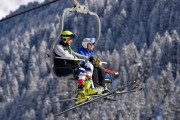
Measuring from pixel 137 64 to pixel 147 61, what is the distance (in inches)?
178

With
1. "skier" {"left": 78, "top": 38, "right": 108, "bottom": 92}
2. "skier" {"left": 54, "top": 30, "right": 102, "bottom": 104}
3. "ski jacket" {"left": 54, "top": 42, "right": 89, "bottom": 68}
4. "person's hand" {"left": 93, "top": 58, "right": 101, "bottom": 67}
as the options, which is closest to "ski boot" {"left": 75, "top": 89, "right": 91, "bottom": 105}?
"skier" {"left": 54, "top": 30, "right": 102, "bottom": 104}

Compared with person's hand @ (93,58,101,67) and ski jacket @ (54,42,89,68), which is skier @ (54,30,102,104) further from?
person's hand @ (93,58,101,67)

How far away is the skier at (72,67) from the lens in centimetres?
1602

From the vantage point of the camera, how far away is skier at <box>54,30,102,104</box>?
16.0 meters

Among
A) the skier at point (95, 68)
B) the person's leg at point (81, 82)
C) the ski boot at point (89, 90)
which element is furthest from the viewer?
the skier at point (95, 68)

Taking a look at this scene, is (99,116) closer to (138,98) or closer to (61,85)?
(138,98)

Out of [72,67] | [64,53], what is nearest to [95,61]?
[72,67]

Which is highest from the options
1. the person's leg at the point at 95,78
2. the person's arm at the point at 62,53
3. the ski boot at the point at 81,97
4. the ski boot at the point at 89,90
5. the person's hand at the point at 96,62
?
the person's arm at the point at 62,53

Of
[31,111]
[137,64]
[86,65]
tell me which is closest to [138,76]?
[137,64]

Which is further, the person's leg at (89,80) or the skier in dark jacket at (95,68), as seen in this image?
the skier in dark jacket at (95,68)

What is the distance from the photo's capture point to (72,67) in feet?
53.6

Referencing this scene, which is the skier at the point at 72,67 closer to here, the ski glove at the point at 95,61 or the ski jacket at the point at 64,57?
the ski jacket at the point at 64,57

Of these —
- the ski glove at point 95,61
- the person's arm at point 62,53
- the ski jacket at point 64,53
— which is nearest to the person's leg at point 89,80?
the ski glove at point 95,61

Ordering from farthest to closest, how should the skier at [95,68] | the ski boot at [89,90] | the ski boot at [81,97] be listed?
the skier at [95,68], the ski boot at [89,90], the ski boot at [81,97]
